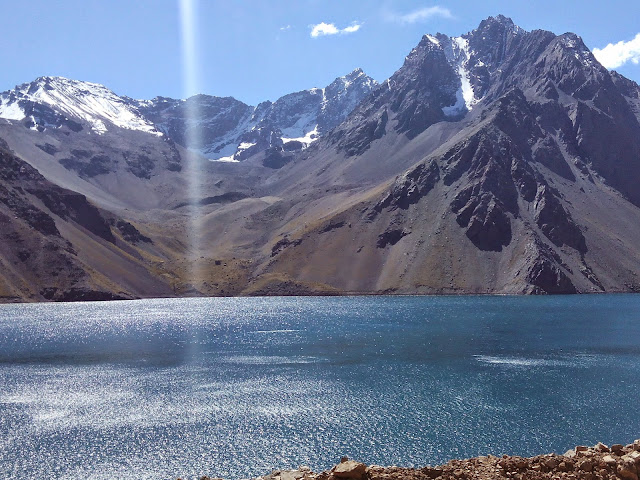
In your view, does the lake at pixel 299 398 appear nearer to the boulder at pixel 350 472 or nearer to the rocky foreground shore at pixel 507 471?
the rocky foreground shore at pixel 507 471

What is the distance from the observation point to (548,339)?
142m

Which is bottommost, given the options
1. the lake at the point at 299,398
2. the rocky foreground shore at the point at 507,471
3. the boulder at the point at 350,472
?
the lake at the point at 299,398

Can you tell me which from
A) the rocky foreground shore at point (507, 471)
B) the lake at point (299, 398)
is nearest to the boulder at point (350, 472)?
the rocky foreground shore at point (507, 471)

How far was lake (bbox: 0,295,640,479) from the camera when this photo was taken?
61.2 metres

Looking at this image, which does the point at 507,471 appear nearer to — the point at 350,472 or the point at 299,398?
the point at 350,472

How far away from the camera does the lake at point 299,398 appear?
61250 millimetres

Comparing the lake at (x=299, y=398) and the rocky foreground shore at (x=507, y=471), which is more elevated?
the rocky foreground shore at (x=507, y=471)

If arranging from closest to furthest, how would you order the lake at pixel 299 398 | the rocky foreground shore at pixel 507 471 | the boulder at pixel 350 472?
1. the boulder at pixel 350 472
2. the rocky foreground shore at pixel 507 471
3. the lake at pixel 299 398

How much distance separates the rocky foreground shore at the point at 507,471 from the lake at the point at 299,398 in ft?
94.8

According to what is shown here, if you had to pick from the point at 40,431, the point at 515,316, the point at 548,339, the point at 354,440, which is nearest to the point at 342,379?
the point at 354,440

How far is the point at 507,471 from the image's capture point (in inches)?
1158

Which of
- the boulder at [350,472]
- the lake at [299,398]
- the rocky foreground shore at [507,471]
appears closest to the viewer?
the boulder at [350,472]

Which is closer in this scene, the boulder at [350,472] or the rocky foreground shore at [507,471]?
the boulder at [350,472]

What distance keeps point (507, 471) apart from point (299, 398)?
57070mm
